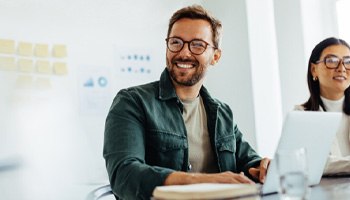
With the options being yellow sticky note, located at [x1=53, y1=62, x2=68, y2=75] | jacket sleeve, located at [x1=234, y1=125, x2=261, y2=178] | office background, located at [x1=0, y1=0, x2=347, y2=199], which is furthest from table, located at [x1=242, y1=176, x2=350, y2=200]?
yellow sticky note, located at [x1=53, y1=62, x2=68, y2=75]

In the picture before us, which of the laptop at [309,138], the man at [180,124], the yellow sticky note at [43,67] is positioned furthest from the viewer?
the yellow sticky note at [43,67]

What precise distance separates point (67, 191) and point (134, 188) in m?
1.26

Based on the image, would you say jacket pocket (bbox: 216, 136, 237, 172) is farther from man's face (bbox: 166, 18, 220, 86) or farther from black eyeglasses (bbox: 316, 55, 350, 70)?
black eyeglasses (bbox: 316, 55, 350, 70)

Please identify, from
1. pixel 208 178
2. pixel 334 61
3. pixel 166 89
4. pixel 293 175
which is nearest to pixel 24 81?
pixel 166 89

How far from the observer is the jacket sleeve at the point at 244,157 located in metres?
1.59

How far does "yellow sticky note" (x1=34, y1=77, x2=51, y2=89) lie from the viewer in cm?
226

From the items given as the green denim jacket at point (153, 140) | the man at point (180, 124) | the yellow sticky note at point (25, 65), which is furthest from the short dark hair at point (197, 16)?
the yellow sticky note at point (25, 65)

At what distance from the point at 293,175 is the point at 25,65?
1783 millimetres

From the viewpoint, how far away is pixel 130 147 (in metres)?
1.28

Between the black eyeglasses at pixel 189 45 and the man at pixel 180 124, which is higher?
the black eyeglasses at pixel 189 45

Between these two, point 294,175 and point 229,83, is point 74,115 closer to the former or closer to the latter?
point 229,83

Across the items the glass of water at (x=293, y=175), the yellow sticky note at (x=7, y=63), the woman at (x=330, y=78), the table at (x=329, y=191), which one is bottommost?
the table at (x=329, y=191)

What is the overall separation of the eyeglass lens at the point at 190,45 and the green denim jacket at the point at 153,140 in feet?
0.37

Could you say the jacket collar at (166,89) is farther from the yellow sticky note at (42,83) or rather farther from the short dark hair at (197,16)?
the yellow sticky note at (42,83)
